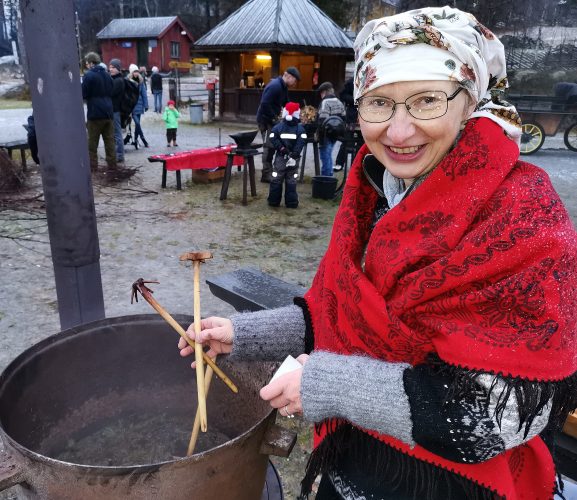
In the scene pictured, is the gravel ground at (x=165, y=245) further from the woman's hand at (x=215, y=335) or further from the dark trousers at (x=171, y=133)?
the dark trousers at (x=171, y=133)

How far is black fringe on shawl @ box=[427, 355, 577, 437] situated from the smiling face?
1.45 feet

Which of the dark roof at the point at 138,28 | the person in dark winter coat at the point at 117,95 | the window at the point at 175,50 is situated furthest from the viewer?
the window at the point at 175,50

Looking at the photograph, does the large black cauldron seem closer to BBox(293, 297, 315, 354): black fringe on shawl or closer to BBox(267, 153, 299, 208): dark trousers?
BBox(293, 297, 315, 354): black fringe on shawl

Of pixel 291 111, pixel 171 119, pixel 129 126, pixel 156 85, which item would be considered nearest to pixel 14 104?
pixel 156 85

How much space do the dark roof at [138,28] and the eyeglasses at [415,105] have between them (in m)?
42.4

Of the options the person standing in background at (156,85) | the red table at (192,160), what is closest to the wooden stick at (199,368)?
the red table at (192,160)

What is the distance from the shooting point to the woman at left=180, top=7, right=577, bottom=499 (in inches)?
35.4

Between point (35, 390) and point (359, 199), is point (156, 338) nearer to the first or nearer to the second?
point (35, 390)

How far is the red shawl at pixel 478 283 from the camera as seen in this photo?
888 mm

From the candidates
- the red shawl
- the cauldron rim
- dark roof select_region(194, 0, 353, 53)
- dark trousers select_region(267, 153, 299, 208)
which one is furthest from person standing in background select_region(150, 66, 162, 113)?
the red shawl

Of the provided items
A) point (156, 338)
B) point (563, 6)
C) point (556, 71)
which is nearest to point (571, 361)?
point (156, 338)

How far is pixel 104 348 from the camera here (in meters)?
1.75

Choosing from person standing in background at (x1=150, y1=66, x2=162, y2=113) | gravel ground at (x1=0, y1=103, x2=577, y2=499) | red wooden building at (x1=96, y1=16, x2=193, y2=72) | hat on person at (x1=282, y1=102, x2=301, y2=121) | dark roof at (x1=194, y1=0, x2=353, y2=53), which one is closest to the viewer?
gravel ground at (x1=0, y1=103, x2=577, y2=499)

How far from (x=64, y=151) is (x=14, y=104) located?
2142 centimetres
